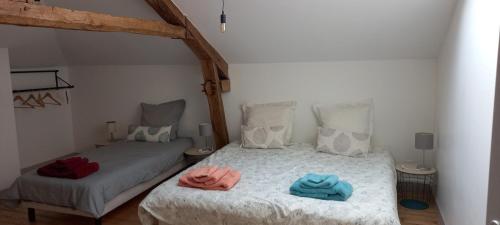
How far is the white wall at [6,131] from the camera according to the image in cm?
402

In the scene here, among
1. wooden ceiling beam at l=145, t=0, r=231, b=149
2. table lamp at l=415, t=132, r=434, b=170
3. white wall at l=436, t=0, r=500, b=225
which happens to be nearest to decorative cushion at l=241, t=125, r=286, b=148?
wooden ceiling beam at l=145, t=0, r=231, b=149

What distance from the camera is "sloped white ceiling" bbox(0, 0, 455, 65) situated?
3.23 m

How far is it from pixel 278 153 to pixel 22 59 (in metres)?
3.23

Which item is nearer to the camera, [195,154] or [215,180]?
[215,180]

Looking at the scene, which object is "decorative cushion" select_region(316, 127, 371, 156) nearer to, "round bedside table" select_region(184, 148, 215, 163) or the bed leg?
"round bedside table" select_region(184, 148, 215, 163)

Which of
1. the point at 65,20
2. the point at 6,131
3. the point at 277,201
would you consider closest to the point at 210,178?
the point at 277,201

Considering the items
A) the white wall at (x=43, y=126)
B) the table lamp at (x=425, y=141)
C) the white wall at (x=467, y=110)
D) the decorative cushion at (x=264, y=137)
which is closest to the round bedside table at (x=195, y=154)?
the decorative cushion at (x=264, y=137)

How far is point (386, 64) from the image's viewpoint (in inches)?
153

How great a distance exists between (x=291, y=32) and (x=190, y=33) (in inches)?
39.6

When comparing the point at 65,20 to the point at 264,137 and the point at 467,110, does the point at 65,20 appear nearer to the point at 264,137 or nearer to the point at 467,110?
the point at 264,137

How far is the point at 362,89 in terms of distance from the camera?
3994 millimetres

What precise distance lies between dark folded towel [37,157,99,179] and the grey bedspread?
5 centimetres

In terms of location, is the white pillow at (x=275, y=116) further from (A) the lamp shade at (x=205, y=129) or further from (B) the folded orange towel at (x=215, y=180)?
(B) the folded orange towel at (x=215, y=180)

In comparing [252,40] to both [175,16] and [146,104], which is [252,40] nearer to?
[175,16]
